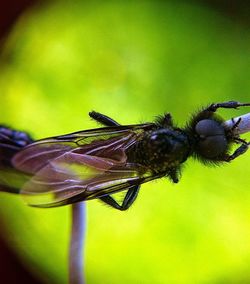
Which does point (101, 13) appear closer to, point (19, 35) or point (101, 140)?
point (19, 35)

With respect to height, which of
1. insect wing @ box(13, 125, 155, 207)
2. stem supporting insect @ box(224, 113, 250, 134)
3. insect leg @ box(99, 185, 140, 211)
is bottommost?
insect leg @ box(99, 185, 140, 211)

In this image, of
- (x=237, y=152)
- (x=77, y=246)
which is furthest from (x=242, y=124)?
(x=77, y=246)

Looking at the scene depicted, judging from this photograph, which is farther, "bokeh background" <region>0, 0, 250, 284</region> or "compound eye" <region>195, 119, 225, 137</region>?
"bokeh background" <region>0, 0, 250, 284</region>

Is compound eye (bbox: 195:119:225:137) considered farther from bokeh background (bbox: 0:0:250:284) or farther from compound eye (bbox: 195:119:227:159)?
bokeh background (bbox: 0:0:250:284)

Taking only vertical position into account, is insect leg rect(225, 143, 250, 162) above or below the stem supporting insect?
below

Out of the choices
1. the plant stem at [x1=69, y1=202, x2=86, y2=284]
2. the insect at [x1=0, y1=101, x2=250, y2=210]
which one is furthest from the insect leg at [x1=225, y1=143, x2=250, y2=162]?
the plant stem at [x1=69, y1=202, x2=86, y2=284]

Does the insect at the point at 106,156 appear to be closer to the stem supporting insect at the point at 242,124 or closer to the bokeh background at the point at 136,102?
the stem supporting insect at the point at 242,124

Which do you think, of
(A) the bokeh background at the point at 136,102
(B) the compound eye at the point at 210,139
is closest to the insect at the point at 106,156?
(B) the compound eye at the point at 210,139

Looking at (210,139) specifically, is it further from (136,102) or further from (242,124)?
(136,102)
